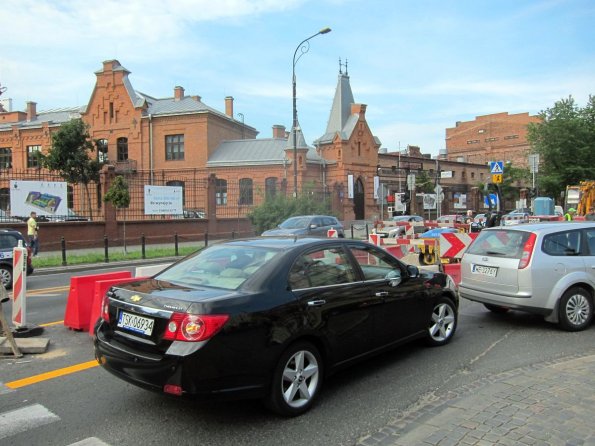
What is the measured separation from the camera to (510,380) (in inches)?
188

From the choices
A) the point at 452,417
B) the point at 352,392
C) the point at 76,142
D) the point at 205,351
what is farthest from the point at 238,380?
the point at 76,142

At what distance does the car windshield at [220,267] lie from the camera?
4293 millimetres

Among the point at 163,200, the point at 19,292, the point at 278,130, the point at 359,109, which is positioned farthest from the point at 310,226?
the point at 278,130

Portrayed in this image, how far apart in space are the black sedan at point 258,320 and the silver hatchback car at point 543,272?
7.79ft

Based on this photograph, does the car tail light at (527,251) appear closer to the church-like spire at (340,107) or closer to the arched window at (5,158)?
the church-like spire at (340,107)

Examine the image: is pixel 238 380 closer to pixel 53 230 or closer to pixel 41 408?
pixel 41 408

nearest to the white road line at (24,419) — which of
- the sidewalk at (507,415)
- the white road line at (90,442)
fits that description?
the white road line at (90,442)

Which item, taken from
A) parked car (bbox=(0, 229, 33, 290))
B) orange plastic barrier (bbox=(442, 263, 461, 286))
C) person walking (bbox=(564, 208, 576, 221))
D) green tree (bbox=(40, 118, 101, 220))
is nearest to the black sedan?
orange plastic barrier (bbox=(442, 263, 461, 286))

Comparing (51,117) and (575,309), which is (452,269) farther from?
(51,117)

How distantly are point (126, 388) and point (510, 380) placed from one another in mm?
3736

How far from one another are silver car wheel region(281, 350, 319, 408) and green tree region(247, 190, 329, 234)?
24589mm

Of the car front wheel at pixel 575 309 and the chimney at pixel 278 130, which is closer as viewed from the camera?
the car front wheel at pixel 575 309

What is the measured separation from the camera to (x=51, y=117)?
184 ft

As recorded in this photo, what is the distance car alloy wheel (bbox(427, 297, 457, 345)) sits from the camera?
6.03m
